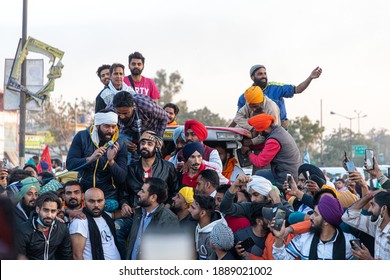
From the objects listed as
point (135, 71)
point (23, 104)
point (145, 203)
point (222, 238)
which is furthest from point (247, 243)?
point (23, 104)

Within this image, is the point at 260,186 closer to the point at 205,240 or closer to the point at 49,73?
the point at 205,240

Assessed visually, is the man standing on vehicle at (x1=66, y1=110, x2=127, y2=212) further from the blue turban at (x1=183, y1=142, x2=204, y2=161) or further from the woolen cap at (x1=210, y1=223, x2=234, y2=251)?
the woolen cap at (x1=210, y1=223, x2=234, y2=251)

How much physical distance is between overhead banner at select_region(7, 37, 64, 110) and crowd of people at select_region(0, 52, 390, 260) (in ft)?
24.5

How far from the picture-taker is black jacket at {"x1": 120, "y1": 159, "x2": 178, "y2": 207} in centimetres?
654

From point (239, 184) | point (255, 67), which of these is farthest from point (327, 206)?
point (255, 67)

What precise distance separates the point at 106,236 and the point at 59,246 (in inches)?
18.3

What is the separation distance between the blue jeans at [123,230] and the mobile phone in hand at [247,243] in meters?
1.21

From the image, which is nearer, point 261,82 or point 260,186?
point 260,186

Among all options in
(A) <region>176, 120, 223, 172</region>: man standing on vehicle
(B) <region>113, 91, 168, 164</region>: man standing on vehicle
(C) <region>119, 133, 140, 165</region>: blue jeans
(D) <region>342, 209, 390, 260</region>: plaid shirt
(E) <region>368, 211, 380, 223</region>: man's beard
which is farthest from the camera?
(A) <region>176, 120, 223, 172</region>: man standing on vehicle

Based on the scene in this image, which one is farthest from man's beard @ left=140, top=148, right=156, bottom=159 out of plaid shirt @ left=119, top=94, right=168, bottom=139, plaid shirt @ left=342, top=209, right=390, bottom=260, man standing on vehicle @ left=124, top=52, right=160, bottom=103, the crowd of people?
plaid shirt @ left=342, top=209, right=390, bottom=260

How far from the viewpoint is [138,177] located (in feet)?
21.5

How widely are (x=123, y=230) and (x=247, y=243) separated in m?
1.30
